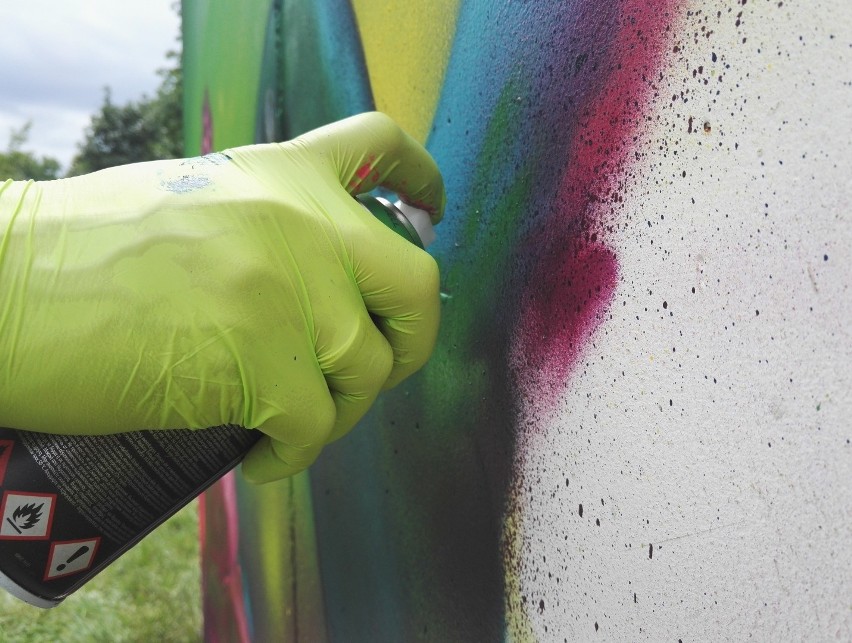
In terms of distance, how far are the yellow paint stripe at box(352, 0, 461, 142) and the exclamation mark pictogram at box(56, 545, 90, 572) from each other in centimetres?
79

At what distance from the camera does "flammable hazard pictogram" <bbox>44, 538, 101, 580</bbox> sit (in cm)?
Answer: 90

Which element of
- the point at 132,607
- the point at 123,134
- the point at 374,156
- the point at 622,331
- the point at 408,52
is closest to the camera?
the point at 622,331

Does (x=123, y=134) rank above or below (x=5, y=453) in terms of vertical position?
below

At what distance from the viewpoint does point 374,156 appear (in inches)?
41.2

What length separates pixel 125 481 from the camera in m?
0.91

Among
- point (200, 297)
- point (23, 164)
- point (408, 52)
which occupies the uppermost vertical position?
point (408, 52)

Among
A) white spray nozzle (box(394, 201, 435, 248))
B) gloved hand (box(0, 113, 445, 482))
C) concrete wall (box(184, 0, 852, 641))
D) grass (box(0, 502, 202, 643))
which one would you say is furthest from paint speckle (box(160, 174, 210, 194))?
grass (box(0, 502, 202, 643))

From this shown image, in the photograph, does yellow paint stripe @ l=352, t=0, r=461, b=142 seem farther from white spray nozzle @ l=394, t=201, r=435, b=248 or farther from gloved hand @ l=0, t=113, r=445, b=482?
gloved hand @ l=0, t=113, r=445, b=482

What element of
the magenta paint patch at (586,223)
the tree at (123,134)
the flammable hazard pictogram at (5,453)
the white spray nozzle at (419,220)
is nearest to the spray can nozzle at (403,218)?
the white spray nozzle at (419,220)

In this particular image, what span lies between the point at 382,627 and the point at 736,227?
Answer: 1.05 meters

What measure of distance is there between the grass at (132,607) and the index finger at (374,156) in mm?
1756

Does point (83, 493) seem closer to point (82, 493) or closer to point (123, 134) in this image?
point (82, 493)

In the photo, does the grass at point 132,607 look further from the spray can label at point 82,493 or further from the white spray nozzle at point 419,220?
the white spray nozzle at point 419,220

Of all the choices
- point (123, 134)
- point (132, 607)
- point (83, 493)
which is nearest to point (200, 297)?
Answer: point (83, 493)
